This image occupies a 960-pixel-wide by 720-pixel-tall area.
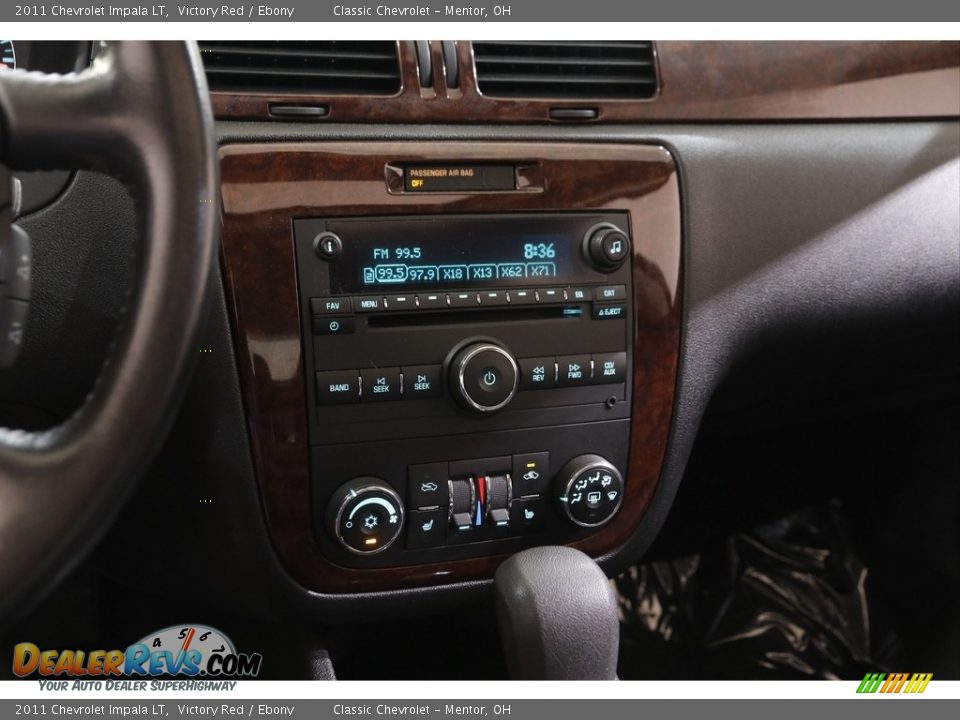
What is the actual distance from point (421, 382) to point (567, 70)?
36cm

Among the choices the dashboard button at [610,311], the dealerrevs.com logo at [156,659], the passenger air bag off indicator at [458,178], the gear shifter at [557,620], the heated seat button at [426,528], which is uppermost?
the passenger air bag off indicator at [458,178]

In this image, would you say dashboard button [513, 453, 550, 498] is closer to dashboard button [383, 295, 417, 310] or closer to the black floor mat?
dashboard button [383, 295, 417, 310]

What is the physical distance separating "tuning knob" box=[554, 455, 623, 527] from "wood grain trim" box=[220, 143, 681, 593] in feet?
0.13

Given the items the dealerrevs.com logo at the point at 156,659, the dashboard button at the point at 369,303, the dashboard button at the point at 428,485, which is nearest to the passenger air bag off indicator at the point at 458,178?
the dashboard button at the point at 369,303

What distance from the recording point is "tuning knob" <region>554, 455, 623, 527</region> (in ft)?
3.27

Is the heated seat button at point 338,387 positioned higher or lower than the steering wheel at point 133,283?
lower

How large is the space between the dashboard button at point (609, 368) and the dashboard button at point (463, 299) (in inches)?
Result: 5.9

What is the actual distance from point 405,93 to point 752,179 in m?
0.41

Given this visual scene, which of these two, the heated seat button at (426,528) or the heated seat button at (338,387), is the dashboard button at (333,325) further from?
the heated seat button at (426,528)

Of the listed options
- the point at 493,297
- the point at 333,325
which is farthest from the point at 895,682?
the point at 333,325

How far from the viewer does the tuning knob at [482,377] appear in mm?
920

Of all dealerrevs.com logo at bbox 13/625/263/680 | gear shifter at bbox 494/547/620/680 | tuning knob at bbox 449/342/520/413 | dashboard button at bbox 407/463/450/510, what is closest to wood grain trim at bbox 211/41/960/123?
tuning knob at bbox 449/342/520/413

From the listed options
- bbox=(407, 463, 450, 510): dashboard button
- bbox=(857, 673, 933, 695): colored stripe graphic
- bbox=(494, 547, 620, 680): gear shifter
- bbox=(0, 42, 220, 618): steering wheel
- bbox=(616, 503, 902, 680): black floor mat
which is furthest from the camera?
bbox=(616, 503, 902, 680): black floor mat

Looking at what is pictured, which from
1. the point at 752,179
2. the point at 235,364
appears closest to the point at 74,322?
the point at 235,364
